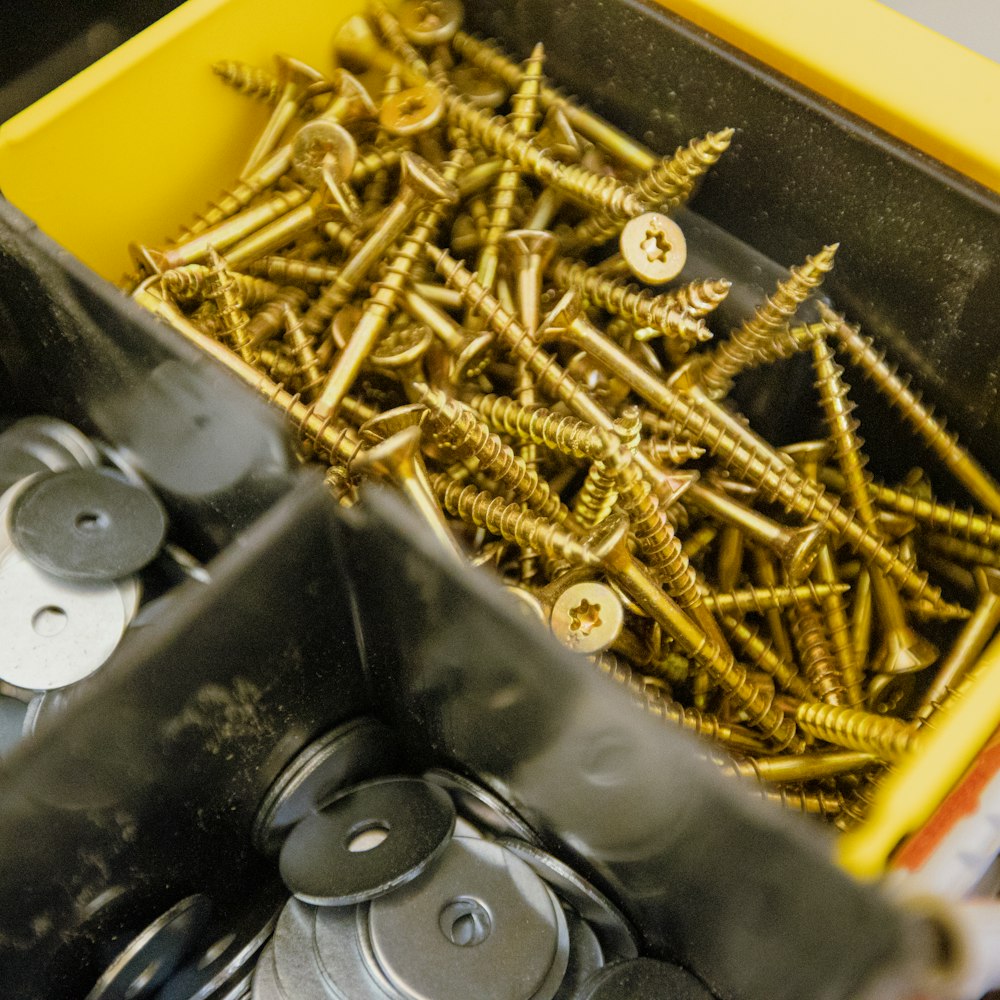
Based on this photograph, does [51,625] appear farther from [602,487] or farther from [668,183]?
[668,183]

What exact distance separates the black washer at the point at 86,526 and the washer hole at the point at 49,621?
0.05 m

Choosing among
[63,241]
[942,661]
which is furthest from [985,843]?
[63,241]

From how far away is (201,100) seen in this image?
123 centimetres

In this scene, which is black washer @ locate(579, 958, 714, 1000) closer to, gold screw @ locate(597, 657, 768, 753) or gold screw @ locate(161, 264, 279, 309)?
gold screw @ locate(597, 657, 768, 753)

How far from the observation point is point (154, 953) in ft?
2.73

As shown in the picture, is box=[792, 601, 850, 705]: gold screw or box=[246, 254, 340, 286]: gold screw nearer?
box=[792, 601, 850, 705]: gold screw

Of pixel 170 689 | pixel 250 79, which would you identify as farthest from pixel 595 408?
pixel 250 79

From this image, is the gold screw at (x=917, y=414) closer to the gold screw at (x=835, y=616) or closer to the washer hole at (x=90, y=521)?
the gold screw at (x=835, y=616)

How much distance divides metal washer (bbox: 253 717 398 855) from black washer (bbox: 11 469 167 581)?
30 cm

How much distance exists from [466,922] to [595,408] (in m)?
0.55

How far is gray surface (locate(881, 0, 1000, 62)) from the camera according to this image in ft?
4.81

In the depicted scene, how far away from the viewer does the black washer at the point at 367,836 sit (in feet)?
2.66

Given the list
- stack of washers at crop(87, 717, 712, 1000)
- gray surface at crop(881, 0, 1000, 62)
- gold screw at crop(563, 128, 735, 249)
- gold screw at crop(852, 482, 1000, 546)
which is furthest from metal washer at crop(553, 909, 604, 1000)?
gray surface at crop(881, 0, 1000, 62)

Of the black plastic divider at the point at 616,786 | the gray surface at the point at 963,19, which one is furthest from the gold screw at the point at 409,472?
the gray surface at the point at 963,19
